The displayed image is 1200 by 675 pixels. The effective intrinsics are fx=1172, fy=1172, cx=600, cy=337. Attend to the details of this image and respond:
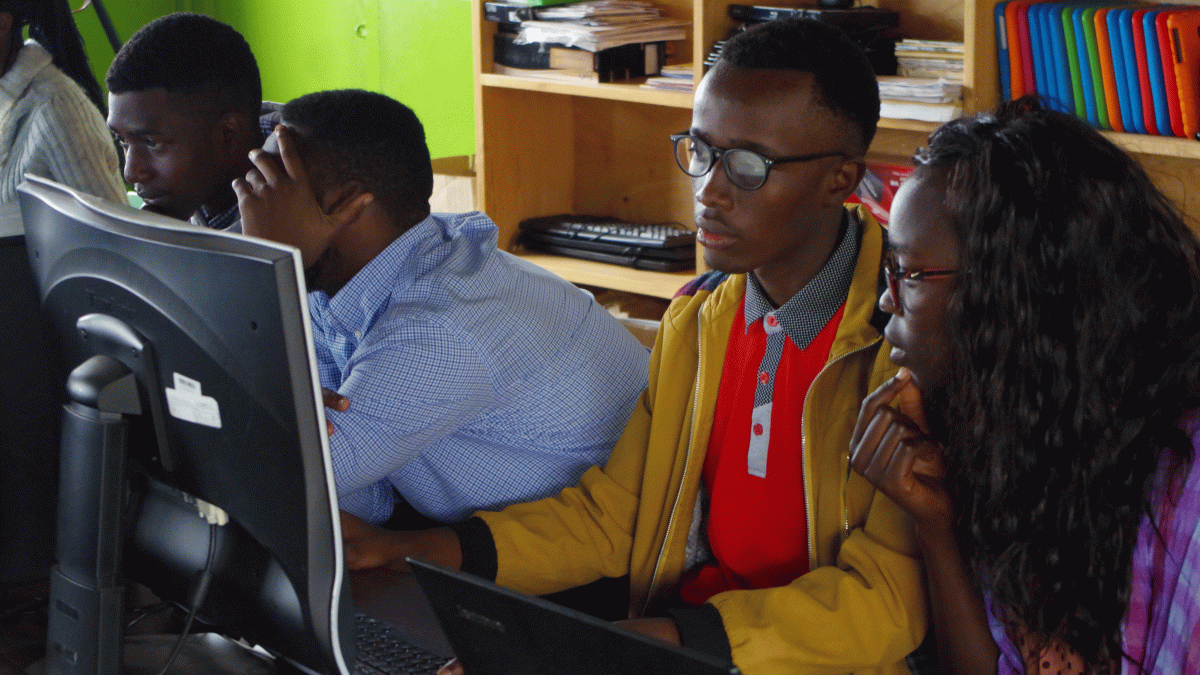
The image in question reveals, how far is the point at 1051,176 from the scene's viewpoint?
0.97 metres

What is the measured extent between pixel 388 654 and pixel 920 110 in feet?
5.53

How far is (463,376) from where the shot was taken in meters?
1.38

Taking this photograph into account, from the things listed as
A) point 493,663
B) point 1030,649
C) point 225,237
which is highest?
point 225,237

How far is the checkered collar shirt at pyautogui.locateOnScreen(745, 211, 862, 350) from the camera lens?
1.29 metres

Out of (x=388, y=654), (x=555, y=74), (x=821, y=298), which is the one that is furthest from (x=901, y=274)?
(x=555, y=74)

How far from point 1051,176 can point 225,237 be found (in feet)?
2.14

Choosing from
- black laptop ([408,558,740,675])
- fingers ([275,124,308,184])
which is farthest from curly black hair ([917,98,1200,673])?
fingers ([275,124,308,184])

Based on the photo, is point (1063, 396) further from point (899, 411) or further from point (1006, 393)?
point (899, 411)

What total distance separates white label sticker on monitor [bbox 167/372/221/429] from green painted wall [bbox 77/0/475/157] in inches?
102

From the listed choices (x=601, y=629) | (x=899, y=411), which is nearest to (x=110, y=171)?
(x=899, y=411)

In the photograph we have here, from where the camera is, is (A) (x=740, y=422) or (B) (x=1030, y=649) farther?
(A) (x=740, y=422)

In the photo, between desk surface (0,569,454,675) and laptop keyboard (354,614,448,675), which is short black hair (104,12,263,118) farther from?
laptop keyboard (354,614,448,675)

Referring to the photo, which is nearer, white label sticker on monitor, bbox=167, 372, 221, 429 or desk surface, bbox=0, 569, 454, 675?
white label sticker on monitor, bbox=167, 372, 221, 429

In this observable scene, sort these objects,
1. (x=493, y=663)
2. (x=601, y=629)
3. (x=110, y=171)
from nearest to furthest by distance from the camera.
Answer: (x=601, y=629)
(x=493, y=663)
(x=110, y=171)
